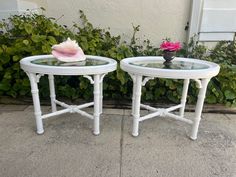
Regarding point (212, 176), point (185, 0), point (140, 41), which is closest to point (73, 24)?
point (140, 41)

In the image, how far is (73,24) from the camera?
111 inches

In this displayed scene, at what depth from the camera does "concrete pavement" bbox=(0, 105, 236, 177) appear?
4.80 ft

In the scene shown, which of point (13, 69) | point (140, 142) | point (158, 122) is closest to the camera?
point (140, 142)

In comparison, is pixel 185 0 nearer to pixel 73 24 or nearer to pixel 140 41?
pixel 140 41

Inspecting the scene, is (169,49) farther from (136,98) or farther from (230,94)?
(230,94)

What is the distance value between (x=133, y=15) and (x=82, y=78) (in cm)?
111

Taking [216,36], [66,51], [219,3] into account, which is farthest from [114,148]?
[219,3]

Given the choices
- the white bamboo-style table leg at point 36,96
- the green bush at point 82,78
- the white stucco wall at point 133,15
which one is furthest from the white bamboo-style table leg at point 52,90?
the white stucco wall at point 133,15

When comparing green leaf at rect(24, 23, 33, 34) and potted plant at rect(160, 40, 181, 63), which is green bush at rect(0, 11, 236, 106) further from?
potted plant at rect(160, 40, 181, 63)

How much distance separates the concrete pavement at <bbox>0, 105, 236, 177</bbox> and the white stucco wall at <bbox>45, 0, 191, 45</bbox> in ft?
4.01

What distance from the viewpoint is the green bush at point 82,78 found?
2312 millimetres

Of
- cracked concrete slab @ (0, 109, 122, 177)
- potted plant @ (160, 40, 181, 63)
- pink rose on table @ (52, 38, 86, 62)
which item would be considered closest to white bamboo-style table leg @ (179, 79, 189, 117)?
potted plant @ (160, 40, 181, 63)

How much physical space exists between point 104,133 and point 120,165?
0.46 metres

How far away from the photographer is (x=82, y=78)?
239 cm
